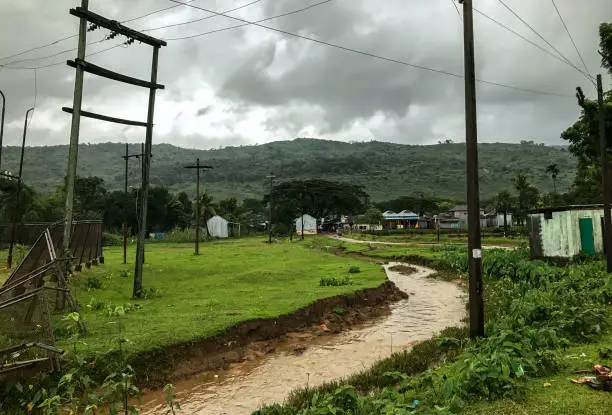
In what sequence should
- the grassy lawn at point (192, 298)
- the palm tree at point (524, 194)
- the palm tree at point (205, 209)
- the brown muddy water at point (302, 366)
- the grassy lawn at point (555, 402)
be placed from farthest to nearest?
the palm tree at point (524, 194), the palm tree at point (205, 209), the grassy lawn at point (192, 298), the brown muddy water at point (302, 366), the grassy lawn at point (555, 402)

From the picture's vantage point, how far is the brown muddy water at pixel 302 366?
9.88 m

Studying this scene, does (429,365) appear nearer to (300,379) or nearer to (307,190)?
(300,379)

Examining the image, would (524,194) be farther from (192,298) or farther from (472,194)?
(472,194)

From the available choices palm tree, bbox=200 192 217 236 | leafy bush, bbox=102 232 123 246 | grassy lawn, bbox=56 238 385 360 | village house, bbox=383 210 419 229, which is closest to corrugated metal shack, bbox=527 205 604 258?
grassy lawn, bbox=56 238 385 360

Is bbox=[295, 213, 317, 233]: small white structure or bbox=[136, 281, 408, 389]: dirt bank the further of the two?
bbox=[295, 213, 317, 233]: small white structure

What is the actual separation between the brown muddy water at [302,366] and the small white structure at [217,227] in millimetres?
74845

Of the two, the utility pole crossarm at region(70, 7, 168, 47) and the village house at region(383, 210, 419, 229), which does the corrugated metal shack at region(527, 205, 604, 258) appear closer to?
the utility pole crossarm at region(70, 7, 168, 47)

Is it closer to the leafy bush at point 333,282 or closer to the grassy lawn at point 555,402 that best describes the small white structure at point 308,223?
the leafy bush at point 333,282

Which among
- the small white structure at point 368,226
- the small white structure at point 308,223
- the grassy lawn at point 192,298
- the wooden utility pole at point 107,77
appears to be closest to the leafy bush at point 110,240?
the grassy lawn at point 192,298

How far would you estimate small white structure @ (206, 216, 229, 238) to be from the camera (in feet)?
301

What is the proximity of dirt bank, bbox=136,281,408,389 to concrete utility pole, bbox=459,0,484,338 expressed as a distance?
18.2 feet

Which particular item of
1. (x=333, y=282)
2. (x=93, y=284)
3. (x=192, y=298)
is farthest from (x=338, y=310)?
(x=93, y=284)

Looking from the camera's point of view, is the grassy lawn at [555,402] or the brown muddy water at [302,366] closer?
the grassy lawn at [555,402]

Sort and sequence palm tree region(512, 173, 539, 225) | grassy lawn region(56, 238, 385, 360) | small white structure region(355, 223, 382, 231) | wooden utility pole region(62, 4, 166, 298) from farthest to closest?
small white structure region(355, 223, 382, 231) < palm tree region(512, 173, 539, 225) < wooden utility pole region(62, 4, 166, 298) < grassy lawn region(56, 238, 385, 360)
